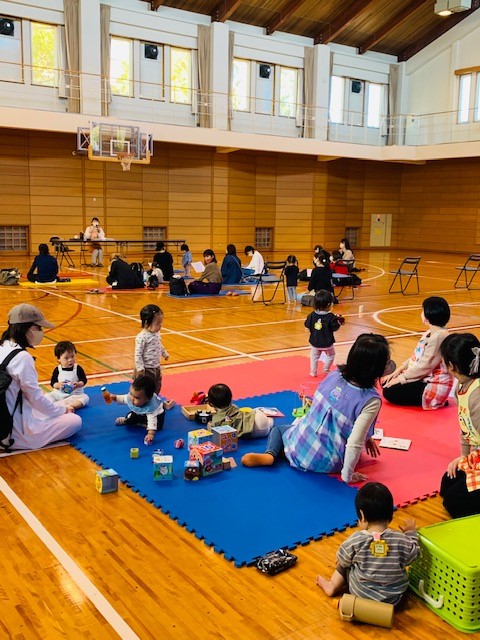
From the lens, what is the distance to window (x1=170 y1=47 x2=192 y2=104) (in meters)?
22.3

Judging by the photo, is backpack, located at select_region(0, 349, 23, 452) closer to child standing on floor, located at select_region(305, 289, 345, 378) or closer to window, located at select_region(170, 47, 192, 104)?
child standing on floor, located at select_region(305, 289, 345, 378)

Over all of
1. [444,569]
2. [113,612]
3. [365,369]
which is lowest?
[113,612]

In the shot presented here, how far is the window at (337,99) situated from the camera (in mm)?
26078

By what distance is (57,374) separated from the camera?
5.76 m

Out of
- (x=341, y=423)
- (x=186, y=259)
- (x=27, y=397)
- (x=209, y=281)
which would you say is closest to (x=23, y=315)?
(x=27, y=397)

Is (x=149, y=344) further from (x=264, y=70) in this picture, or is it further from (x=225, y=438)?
(x=264, y=70)

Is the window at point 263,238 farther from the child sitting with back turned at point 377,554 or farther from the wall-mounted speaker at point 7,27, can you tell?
the child sitting with back turned at point 377,554

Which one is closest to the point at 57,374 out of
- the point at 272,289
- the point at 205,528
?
the point at 205,528

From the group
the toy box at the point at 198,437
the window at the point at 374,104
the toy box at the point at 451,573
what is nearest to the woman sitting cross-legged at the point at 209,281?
the toy box at the point at 198,437

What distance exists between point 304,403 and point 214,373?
1644mm

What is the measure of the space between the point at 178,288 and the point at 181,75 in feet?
40.2

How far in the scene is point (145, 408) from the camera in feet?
16.8

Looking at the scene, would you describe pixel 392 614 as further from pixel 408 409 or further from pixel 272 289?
pixel 272 289

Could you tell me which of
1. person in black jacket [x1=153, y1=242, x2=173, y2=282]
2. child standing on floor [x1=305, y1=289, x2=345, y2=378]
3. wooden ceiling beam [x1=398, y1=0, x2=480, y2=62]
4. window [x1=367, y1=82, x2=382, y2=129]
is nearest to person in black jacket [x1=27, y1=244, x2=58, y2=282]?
person in black jacket [x1=153, y1=242, x2=173, y2=282]
